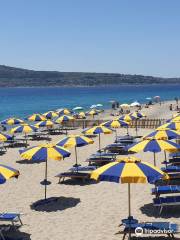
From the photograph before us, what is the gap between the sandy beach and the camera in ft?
37.0

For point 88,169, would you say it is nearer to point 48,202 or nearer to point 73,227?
point 48,202

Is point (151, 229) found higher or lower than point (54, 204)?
higher

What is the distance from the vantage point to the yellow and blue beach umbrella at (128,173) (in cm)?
1011

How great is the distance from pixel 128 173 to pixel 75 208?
3840mm

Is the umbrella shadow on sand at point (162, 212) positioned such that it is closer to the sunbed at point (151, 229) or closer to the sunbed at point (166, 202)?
the sunbed at point (166, 202)

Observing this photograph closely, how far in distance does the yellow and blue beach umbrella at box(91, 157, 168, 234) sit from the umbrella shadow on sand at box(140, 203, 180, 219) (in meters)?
2.14

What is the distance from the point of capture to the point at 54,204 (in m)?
14.1

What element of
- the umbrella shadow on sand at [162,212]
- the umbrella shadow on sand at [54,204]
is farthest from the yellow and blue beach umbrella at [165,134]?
the umbrella shadow on sand at [54,204]

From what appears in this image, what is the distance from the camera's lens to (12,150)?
2678cm

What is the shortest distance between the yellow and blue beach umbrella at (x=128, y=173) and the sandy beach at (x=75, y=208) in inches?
62.2

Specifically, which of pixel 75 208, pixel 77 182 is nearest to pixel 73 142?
pixel 77 182

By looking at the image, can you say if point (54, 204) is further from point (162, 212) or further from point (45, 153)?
point (162, 212)

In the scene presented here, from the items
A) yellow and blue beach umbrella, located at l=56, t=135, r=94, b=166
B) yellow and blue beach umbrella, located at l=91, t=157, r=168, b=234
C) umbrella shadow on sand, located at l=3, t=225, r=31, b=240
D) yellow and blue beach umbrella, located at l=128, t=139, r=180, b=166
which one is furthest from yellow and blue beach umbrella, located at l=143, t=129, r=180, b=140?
umbrella shadow on sand, located at l=3, t=225, r=31, b=240

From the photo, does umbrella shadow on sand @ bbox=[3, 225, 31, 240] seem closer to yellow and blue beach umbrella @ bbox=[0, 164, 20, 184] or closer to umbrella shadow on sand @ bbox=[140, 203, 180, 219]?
yellow and blue beach umbrella @ bbox=[0, 164, 20, 184]
